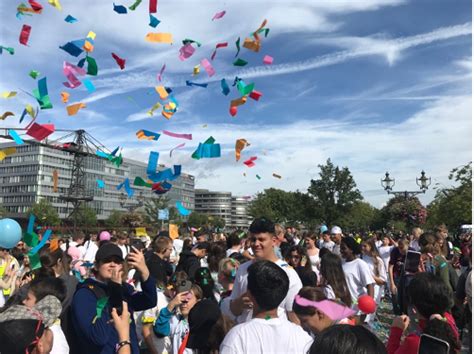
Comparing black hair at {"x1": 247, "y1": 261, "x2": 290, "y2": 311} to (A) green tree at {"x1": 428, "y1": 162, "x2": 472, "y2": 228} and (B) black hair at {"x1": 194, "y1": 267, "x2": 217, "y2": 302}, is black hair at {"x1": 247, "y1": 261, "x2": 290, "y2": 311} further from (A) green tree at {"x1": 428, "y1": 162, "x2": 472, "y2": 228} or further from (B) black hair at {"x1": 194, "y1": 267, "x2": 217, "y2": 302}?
(A) green tree at {"x1": 428, "y1": 162, "x2": 472, "y2": 228}

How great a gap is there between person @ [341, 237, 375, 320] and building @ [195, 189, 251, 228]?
177 m

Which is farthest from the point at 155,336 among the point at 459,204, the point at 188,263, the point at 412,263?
→ the point at 459,204

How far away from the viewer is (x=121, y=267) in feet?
10.6

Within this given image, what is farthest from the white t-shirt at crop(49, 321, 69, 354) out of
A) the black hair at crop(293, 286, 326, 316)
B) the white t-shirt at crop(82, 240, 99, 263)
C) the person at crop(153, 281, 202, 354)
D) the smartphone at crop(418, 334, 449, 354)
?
the white t-shirt at crop(82, 240, 99, 263)

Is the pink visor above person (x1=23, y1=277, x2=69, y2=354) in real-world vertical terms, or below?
below

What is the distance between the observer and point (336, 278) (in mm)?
4629

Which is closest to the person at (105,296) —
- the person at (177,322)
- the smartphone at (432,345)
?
the person at (177,322)

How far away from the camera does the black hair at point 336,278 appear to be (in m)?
4.60

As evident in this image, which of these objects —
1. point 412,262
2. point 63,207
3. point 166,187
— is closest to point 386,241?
point 412,262

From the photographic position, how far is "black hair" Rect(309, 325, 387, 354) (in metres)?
1.42

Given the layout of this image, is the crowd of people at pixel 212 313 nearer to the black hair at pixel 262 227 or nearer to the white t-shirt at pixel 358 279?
the black hair at pixel 262 227

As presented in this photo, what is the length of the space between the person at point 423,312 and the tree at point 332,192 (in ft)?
166

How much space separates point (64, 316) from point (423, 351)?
253 cm

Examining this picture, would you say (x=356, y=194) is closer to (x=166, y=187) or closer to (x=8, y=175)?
(x=166, y=187)
